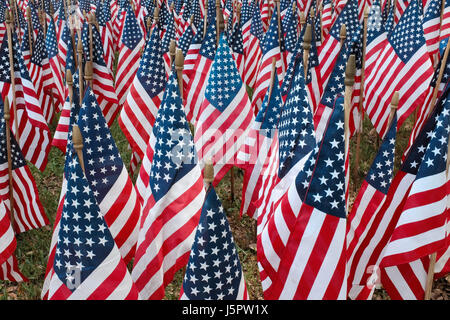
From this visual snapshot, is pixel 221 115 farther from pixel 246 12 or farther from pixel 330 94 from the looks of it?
pixel 246 12

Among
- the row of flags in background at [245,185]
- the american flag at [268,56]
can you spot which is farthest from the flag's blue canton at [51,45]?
the american flag at [268,56]

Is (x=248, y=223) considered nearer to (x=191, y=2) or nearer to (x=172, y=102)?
(x=172, y=102)

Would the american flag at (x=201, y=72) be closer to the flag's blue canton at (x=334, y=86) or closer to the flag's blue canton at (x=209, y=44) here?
the flag's blue canton at (x=209, y=44)

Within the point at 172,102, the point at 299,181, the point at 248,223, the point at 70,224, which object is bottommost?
the point at 248,223

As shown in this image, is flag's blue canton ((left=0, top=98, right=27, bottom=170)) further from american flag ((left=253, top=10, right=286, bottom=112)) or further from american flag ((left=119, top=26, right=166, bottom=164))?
american flag ((left=253, top=10, right=286, bottom=112))

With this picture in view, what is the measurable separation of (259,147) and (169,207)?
1.61 m

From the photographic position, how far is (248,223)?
23.8ft

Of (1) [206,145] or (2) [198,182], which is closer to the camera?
(2) [198,182]

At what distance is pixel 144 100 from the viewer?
6.34 meters

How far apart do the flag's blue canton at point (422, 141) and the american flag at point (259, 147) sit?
147cm

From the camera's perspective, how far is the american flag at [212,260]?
314 cm

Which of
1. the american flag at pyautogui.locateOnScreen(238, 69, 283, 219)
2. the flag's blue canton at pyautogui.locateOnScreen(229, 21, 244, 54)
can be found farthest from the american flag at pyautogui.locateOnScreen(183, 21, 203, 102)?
the american flag at pyautogui.locateOnScreen(238, 69, 283, 219)
